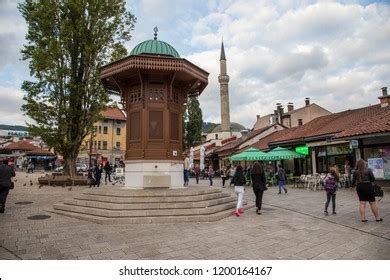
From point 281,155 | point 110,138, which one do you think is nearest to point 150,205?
point 281,155

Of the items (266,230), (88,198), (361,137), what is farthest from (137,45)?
(361,137)

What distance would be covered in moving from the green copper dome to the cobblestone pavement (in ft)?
23.8

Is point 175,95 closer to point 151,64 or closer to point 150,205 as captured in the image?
point 151,64

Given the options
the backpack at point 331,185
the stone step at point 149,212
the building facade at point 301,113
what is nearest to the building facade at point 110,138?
the building facade at point 301,113

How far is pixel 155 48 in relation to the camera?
485 inches

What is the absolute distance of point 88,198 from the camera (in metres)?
10.5

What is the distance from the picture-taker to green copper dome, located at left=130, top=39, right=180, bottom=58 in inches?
481

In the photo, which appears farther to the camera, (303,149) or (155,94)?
(303,149)

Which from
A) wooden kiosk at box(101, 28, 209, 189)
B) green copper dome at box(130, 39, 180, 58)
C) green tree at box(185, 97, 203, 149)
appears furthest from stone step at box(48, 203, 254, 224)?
green tree at box(185, 97, 203, 149)

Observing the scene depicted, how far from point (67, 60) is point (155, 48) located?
10.8 meters

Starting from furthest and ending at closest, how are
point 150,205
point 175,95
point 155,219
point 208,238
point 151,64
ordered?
point 175,95 → point 151,64 → point 150,205 → point 155,219 → point 208,238

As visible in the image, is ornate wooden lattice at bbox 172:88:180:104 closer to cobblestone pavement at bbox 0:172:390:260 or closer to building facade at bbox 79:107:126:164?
cobblestone pavement at bbox 0:172:390:260

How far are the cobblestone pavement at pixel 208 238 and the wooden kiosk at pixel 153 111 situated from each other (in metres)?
3.14

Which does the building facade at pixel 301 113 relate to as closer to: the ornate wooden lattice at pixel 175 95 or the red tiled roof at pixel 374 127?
the red tiled roof at pixel 374 127
